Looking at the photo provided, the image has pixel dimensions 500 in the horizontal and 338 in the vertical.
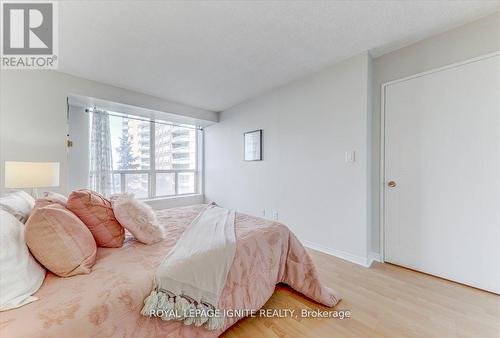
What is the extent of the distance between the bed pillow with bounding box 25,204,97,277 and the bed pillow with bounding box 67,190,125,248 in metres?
0.23

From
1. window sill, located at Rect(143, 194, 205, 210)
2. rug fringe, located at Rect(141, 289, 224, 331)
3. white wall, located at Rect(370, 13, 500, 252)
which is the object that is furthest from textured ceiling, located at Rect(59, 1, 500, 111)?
window sill, located at Rect(143, 194, 205, 210)

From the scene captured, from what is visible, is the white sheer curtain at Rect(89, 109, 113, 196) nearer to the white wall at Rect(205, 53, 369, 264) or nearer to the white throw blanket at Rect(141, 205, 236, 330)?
the white wall at Rect(205, 53, 369, 264)

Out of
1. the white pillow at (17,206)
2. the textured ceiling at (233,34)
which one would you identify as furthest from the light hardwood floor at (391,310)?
the textured ceiling at (233,34)

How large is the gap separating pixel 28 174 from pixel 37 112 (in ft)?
3.50

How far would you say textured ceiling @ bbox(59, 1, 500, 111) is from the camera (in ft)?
5.49

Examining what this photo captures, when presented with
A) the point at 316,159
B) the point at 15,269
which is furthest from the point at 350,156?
the point at 15,269

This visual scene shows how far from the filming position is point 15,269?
0.86 meters

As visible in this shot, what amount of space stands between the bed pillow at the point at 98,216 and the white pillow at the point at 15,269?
28 cm

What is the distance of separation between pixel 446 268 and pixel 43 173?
412 cm

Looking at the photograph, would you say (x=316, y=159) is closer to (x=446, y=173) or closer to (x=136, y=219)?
(x=446, y=173)

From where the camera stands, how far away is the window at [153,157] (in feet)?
12.4

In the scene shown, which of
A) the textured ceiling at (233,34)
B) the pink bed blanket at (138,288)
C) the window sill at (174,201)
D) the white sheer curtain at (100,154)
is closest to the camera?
the pink bed blanket at (138,288)

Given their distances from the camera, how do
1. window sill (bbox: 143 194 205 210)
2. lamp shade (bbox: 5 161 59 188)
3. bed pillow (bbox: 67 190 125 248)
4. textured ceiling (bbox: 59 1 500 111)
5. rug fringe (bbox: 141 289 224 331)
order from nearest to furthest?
rug fringe (bbox: 141 289 224 331) < bed pillow (bbox: 67 190 125 248) < textured ceiling (bbox: 59 1 500 111) < lamp shade (bbox: 5 161 59 188) < window sill (bbox: 143 194 205 210)

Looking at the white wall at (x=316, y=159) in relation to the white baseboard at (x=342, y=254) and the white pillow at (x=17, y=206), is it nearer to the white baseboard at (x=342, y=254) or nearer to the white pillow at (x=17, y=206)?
the white baseboard at (x=342, y=254)
